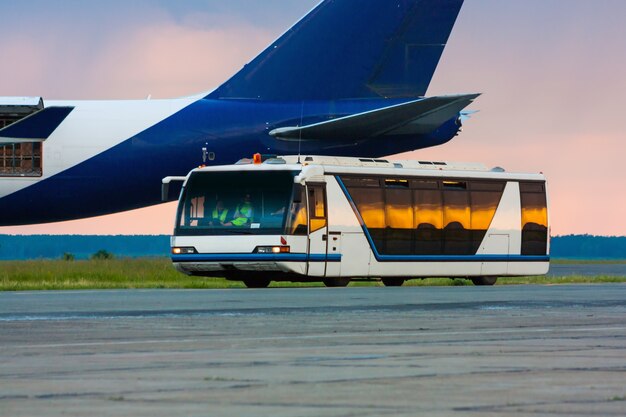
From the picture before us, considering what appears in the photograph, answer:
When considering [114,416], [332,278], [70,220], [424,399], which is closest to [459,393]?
[424,399]

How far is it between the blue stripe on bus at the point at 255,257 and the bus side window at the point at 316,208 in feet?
2.33

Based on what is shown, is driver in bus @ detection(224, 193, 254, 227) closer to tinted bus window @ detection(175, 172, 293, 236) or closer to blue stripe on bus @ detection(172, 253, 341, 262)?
tinted bus window @ detection(175, 172, 293, 236)

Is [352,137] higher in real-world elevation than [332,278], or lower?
higher

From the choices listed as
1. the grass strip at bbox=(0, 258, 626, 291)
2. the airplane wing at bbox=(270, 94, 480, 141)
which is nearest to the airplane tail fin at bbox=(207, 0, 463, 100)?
the airplane wing at bbox=(270, 94, 480, 141)

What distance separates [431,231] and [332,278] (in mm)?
3081

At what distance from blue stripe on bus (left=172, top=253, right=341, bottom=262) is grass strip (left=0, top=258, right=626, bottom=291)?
789 millimetres

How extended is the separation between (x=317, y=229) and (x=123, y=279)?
8313 mm

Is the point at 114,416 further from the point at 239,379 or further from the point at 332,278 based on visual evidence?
the point at 332,278

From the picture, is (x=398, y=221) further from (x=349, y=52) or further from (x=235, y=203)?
(x=349, y=52)

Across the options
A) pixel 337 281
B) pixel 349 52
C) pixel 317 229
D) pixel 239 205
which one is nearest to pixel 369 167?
pixel 317 229

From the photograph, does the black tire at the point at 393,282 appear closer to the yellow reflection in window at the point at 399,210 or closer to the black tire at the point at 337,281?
the yellow reflection in window at the point at 399,210

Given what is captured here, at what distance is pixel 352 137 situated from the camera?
141 ft

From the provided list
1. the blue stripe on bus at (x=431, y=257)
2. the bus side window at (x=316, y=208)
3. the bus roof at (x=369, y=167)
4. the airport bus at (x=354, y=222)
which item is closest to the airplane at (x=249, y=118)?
the bus roof at (x=369, y=167)

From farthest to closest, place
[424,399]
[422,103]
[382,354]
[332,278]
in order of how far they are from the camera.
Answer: [422,103]
[332,278]
[382,354]
[424,399]
